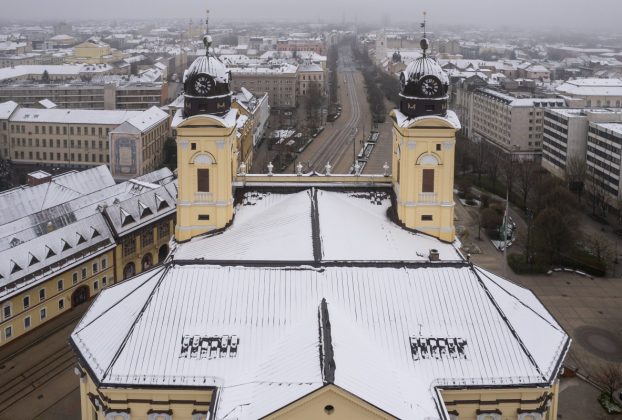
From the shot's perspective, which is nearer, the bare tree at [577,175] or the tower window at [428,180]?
the tower window at [428,180]

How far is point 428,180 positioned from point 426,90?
7136mm

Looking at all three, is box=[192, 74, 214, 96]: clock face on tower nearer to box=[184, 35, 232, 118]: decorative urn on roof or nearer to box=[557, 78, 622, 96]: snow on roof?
box=[184, 35, 232, 118]: decorative urn on roof

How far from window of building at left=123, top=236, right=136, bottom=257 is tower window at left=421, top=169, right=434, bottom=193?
108ft

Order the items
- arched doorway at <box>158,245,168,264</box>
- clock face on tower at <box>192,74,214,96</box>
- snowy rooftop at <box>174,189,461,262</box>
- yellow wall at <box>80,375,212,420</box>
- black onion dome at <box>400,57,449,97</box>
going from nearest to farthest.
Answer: yellow wall at <box>80,375,212,420</box> < snowy rooftop at <box>174,189,461,262</box> < clock face on tower at <box>192,74,214,96</box> < black onion dome at <box>400,57,449,97</box> < arched doorway at <box>158,245,168,264</box>

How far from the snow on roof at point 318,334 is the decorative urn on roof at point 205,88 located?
1910cm

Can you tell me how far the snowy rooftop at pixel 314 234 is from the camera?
47.3 metres

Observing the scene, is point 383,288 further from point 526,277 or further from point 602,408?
point 526,277

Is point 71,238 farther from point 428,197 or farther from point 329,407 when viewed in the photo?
point 329,407

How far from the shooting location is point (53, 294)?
66.7 m

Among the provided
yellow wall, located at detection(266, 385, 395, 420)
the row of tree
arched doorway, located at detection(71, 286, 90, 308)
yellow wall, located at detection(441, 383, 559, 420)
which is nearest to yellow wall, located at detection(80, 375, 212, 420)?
yellow wall, located at detection(266, 385, 395, 420)

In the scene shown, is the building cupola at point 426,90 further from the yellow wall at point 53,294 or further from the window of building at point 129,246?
the yellow wall at point 53,294

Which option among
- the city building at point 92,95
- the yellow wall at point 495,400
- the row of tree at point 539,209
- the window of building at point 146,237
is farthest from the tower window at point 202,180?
the city building at point 92,95

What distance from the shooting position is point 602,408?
52.8 meters

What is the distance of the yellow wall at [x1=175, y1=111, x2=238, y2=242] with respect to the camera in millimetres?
58656
